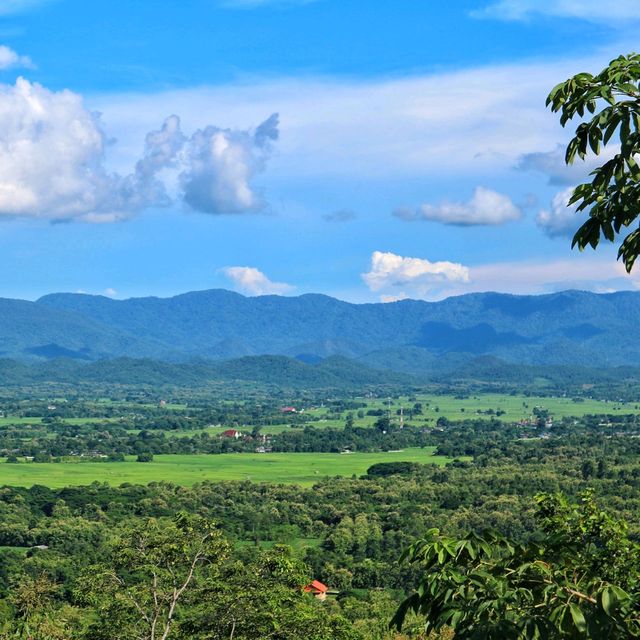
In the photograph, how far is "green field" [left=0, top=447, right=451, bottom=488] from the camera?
97750mm

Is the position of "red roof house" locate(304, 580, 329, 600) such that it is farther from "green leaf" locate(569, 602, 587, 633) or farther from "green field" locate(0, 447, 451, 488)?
"green field" locate(0, 447, 451, 488)

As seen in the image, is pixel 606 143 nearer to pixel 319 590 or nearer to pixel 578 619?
pixel 578 619

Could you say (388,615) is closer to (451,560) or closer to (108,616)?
(108,616)

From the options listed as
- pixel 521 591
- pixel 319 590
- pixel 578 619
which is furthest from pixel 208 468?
pixel 578 619

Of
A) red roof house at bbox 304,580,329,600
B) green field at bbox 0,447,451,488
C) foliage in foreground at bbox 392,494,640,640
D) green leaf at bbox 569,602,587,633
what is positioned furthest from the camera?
green field at bbox 0,447,451,488

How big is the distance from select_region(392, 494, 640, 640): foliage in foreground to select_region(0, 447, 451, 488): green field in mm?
86740

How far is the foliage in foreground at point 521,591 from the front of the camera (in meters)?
6.45

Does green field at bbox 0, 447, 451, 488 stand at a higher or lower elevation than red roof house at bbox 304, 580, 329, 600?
lower

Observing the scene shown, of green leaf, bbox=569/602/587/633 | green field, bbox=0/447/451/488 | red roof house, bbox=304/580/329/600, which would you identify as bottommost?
green field, bbox=0/447/451/488

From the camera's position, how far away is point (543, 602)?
6.97 meters

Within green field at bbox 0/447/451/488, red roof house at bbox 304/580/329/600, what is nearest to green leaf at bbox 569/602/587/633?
red roof house at bbox 304/580/329/600

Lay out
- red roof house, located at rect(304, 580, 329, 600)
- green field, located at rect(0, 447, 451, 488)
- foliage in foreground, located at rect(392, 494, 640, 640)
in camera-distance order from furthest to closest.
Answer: green field, located at rect(0, 447, 451, 488), red roof house, located at rect(304, 580, 329, 600), foliage in foreground, located at rect(392, 494, 640, 640)

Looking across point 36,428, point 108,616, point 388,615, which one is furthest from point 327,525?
point 36,428

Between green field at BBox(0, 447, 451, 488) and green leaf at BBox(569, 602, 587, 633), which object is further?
green field at BBox(0, 447, 451, 488)
